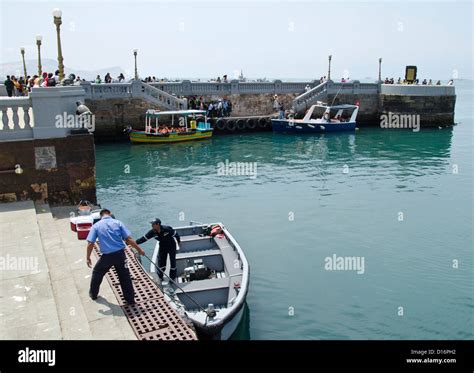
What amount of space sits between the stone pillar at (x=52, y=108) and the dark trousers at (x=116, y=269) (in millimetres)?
5594

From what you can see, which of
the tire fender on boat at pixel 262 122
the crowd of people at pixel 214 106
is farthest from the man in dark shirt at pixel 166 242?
the tire fender on boat at pixel 262 122

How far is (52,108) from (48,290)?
5602mm

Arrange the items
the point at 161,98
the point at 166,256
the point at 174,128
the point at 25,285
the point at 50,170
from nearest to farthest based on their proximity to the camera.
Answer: the point at 25,285 → the point at 166,256 → the point at 50,170 → the point at 174,128 → the point at 161,98

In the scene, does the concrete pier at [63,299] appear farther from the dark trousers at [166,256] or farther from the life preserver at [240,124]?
the life preserver at [240,124]

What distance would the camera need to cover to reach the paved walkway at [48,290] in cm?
639

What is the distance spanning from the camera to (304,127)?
4075 cm

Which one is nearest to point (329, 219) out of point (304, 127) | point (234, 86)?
point (304, 127)

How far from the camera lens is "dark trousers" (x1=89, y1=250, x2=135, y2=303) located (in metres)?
7.17

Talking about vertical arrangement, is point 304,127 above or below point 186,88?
below

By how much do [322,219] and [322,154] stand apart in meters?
14.8

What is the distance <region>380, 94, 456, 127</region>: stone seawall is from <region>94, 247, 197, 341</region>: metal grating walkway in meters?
42.4

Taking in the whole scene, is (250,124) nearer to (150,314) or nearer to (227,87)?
(227,87)

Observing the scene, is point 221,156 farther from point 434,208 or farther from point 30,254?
point 30,254

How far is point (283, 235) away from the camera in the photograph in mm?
16188
